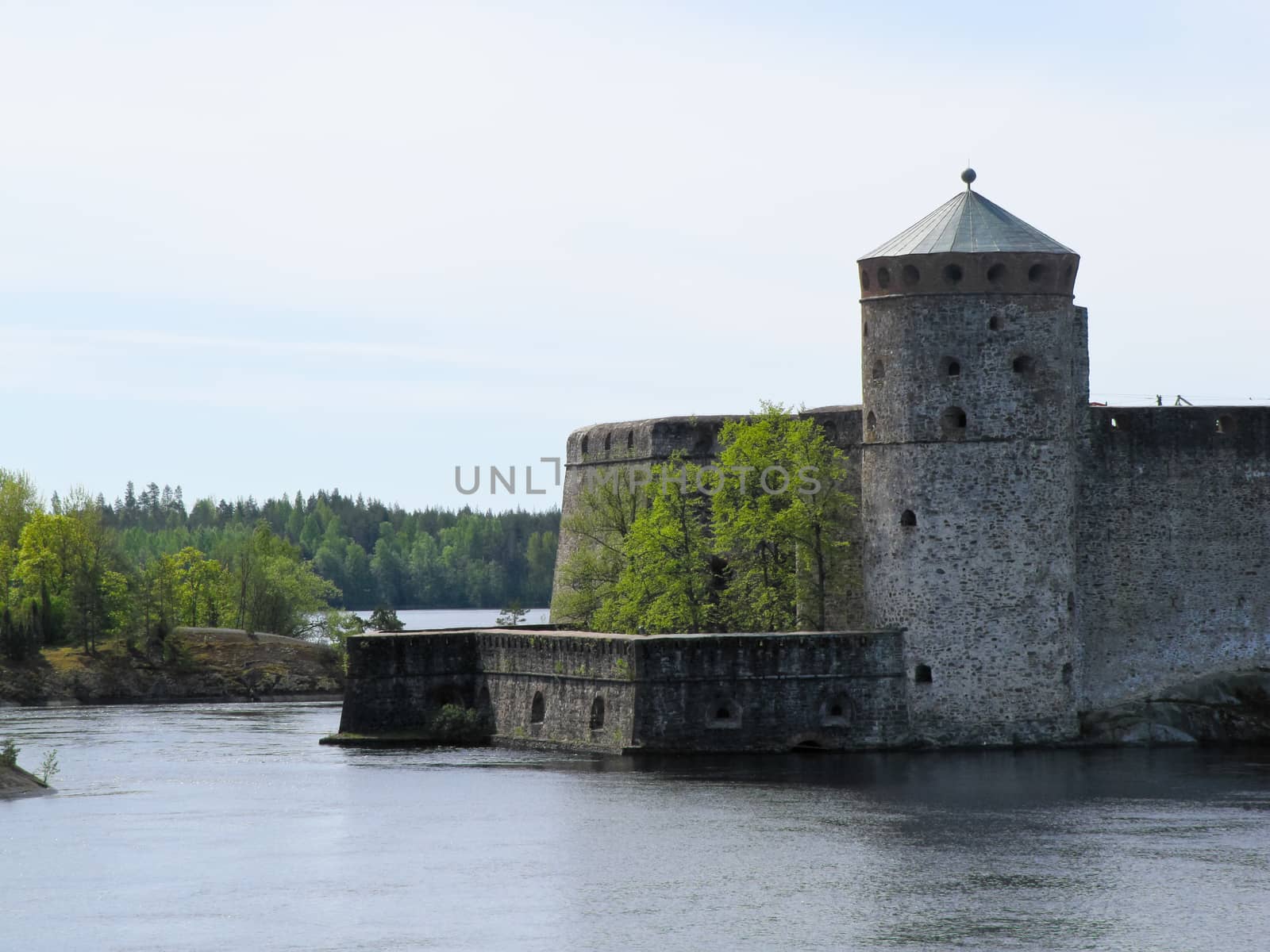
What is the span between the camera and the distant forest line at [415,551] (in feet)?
541

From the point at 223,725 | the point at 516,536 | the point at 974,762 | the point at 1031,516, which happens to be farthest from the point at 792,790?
the point at 516,536

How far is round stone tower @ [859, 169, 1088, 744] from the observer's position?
5016cm

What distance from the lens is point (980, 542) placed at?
50125mm

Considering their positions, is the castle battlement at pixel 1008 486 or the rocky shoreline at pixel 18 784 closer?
the rocky shoreline at pixel 18 784

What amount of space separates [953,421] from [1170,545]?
645 cm

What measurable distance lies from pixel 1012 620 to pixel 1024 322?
643 cm

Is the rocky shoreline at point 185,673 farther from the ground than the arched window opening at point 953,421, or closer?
closer

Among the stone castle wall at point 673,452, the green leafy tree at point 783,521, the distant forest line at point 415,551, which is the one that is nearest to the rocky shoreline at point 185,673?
the stone castle wall at point 673,452

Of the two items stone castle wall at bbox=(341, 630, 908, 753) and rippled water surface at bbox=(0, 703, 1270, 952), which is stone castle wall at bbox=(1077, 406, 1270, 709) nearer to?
rippled water surface at bbox=(0, 703, 1270, 952)

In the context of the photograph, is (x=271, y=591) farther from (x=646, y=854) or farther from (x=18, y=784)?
(x=646, y=854)

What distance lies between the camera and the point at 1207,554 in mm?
53094

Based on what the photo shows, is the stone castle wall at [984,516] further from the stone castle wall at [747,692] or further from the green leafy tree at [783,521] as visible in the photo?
the green leafy tree at [783,521]

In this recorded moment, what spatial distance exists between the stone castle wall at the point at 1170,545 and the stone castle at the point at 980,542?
0.17 ft

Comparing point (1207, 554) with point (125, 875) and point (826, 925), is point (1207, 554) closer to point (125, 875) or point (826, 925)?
point (826, 925)
